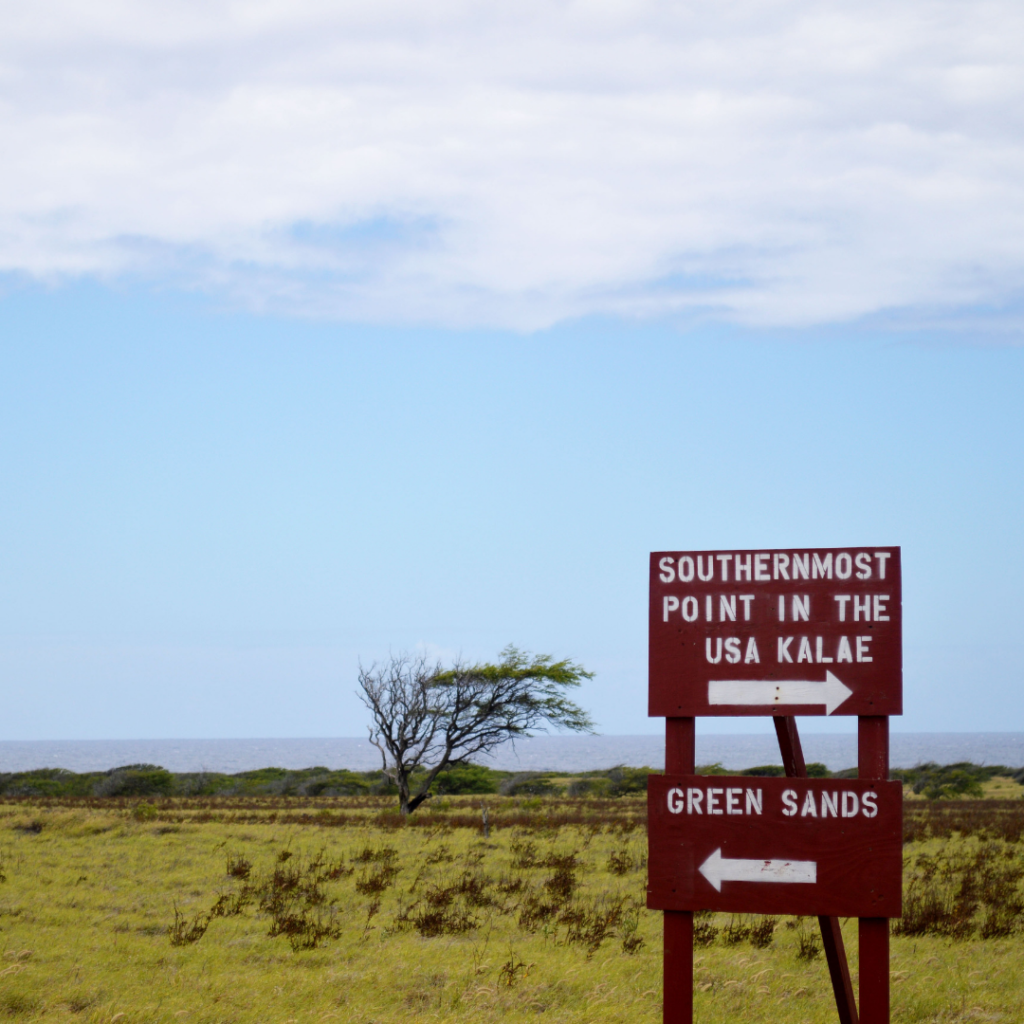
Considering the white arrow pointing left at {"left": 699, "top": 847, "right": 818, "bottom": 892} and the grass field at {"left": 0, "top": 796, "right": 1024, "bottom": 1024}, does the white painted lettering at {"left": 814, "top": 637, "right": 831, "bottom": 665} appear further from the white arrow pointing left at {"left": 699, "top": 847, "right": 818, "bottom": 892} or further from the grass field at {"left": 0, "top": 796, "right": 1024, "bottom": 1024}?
the grass field at {"left": 0, "top": 796, "right": 1024, "bottom": 1024}

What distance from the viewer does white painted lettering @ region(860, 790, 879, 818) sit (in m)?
5.45

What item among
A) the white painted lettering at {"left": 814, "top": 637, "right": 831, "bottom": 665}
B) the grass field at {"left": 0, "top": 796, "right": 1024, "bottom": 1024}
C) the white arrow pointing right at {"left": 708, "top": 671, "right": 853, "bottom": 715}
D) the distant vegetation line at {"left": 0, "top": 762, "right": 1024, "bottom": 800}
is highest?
the white painted lettering at {"left": 814, "top": 637, "right": 831, "bottom": 665}

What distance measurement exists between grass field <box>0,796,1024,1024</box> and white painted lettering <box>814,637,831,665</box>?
374 centimetres

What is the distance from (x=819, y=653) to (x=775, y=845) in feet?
3.44

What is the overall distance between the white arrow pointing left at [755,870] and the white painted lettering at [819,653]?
104cm

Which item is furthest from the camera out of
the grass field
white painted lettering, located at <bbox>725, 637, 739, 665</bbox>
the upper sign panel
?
the grass field

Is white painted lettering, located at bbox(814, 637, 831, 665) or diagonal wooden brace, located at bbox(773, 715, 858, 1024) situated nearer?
white painted lettering, located at bbox(814, 637, 831, 665)

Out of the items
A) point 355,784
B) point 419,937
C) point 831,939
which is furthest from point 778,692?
point 355,784

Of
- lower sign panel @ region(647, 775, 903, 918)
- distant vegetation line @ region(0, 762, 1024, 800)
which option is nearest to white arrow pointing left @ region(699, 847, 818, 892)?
lower sign panel @ region(647, 775, 903, 918)

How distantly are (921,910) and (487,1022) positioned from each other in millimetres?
6628

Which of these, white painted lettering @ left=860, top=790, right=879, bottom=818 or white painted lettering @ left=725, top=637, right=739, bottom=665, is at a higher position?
white painted lettering @ left=725, top=637, right=739, bottom=665

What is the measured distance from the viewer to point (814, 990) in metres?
8.91

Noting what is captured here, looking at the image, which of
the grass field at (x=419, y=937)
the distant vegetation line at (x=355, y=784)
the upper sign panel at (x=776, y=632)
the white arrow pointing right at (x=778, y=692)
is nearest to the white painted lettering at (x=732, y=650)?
the upper sign panel at (x=776, y=632)

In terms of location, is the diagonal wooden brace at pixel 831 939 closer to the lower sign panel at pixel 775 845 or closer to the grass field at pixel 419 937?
the lower sign panel at pixel 775 845
